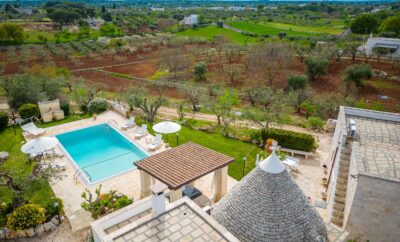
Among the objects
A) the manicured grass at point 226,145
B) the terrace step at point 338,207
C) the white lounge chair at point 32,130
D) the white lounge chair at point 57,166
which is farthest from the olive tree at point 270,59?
the white lounge chair at point 57,166

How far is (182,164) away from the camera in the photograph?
42.6ft

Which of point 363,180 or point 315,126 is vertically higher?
point 363,180

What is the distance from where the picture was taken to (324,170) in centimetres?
1677

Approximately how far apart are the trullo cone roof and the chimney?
6.09ft

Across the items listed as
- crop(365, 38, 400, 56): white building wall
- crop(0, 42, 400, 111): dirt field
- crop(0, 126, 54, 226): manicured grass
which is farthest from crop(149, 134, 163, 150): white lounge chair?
crop(365, 38, 400, 56): white building wall

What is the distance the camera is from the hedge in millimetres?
18172

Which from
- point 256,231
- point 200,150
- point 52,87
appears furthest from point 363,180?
point 52,87

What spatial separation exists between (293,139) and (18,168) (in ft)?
55.8

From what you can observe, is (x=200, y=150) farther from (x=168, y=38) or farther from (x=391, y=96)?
(x=168, y=38)

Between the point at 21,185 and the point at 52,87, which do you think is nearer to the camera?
the point at 21,185

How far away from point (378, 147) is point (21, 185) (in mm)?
16010

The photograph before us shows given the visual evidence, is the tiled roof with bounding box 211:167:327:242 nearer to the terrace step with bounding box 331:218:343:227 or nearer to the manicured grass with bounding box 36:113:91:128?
the terrace step with bounding box 331:218:343:227

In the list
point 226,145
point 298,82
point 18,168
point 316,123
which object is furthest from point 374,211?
point 298,82

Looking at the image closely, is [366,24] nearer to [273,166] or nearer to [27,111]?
[27,111]
